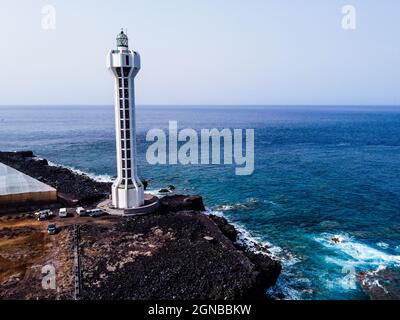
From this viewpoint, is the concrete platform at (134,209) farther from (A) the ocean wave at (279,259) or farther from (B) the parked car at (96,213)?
(A) the ocean wave at (279,259)

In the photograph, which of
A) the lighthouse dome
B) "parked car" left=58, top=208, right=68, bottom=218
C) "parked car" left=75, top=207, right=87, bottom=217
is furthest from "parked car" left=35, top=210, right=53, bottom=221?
the lighthouse dome

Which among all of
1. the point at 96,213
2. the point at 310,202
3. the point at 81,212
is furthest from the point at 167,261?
the point at 310,202

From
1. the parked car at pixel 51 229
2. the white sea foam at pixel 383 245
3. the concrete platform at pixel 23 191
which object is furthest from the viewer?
the concrete platform at pixel 23 191

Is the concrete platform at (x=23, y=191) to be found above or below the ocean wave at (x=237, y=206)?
above

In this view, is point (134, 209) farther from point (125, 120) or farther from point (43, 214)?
point (125, 120)

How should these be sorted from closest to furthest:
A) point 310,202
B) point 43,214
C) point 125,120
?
point 43,214
point 125,120
point 310,202

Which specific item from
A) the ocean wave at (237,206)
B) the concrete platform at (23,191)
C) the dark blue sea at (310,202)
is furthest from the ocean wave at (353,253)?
the concrete platform at (23,191)

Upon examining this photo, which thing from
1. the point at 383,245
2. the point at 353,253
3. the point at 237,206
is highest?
the point at 237,206

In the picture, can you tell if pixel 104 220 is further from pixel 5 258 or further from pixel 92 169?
pixel 92 169
